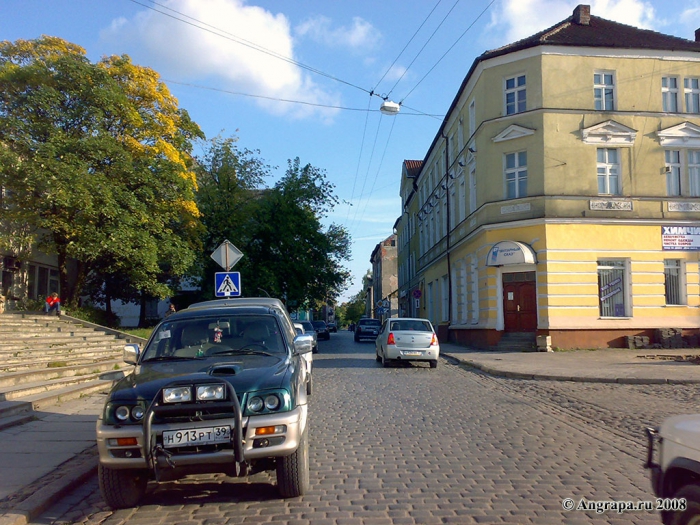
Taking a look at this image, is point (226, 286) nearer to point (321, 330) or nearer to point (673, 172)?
point (673, 172)

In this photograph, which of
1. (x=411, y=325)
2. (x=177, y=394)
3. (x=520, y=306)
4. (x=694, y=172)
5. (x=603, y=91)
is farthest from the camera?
(x=520, y=306)

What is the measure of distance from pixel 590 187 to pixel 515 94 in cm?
481

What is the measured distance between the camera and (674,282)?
24.5 metres

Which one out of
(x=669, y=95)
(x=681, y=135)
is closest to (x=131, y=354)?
(x=681, y=135)

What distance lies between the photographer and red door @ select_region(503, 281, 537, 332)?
24875 millimetres

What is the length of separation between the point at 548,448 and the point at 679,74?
2272cm

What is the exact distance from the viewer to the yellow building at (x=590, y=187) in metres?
Answer: 23.9

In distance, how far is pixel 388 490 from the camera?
5.73 m

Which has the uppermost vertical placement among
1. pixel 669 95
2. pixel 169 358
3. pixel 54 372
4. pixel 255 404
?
pixel 669 95

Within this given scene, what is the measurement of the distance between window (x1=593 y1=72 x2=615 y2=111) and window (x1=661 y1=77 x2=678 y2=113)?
2.03 meters

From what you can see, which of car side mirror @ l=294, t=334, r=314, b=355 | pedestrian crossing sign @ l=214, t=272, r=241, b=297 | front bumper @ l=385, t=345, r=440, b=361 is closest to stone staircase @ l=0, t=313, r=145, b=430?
pedestrian crossing sign @ l=214, t=272, r=241, b=297

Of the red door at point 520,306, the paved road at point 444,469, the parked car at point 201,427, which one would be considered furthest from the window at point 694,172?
the parked car at point 201,427

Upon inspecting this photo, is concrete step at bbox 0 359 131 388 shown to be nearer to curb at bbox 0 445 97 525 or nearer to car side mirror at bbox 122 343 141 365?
curb at bbox 0 445 97 525

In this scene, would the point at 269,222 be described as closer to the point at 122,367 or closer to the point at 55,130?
the point at 55,130
